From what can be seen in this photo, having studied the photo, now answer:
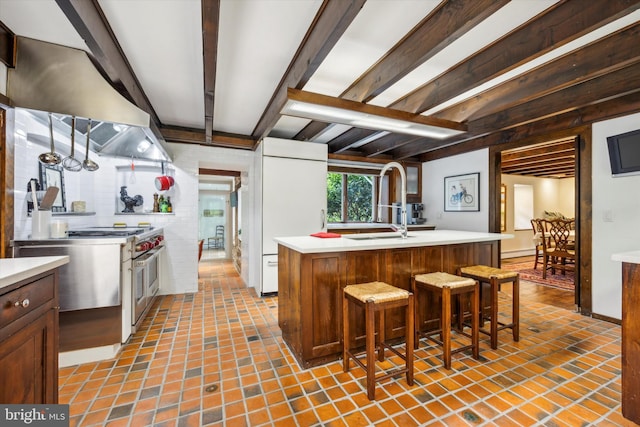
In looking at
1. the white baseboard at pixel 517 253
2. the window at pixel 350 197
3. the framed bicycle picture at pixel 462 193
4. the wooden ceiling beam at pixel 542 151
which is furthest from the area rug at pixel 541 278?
the window at pixel 350 197

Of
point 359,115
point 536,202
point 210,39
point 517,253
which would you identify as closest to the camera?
point 210,39

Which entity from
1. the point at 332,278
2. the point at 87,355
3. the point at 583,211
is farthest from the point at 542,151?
the point at 87,355

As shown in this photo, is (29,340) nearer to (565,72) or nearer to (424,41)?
(424,41)

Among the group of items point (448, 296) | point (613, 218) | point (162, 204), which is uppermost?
point (162, 204)

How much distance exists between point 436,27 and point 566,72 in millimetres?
1402

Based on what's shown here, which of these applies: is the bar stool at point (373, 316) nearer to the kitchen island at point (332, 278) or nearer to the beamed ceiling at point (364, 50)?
the kitchen island at point (332, 278)

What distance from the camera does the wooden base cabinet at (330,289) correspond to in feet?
6.76

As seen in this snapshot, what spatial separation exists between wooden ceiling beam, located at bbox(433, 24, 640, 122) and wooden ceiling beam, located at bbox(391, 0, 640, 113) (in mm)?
607

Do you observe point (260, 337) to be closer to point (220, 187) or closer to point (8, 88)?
point (8, 88)

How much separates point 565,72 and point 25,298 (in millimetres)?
3748

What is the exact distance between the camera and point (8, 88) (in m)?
1.89

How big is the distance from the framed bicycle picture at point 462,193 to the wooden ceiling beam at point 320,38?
139 inches

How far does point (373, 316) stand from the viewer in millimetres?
1742

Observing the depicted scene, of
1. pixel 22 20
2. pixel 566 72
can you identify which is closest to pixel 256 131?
pixel 22 20
